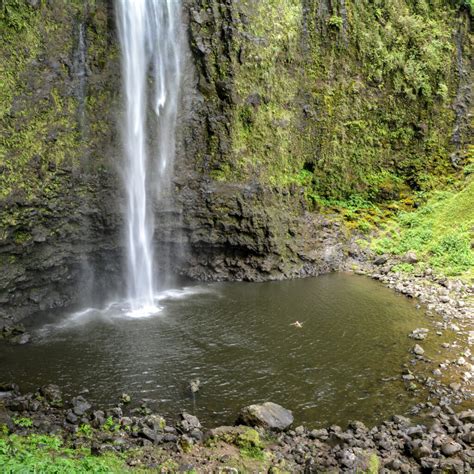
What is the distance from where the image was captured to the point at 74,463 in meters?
7.77

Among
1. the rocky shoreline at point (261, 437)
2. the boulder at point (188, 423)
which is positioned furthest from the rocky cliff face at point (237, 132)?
the boulder at point (188, 423)

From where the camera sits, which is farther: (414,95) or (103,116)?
(414,95)

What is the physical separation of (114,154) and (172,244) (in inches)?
189

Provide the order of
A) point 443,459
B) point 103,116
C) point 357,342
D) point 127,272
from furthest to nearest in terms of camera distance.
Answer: point 127,272 < point 103,116 < point 357,342 < point 443,459

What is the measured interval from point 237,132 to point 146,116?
436 cm

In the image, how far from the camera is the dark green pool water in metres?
11.7

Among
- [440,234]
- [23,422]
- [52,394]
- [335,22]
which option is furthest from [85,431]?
[335,22]

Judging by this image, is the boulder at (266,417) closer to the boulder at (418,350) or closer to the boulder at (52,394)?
the boulder at (52,394)

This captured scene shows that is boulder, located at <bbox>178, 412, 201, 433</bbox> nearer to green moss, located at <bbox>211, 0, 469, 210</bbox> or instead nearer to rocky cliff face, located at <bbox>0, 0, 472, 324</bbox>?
rocky cliff face, located at <bbox>0, 0, 472, 324</bbox>

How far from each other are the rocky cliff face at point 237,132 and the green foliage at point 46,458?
26.9 feet

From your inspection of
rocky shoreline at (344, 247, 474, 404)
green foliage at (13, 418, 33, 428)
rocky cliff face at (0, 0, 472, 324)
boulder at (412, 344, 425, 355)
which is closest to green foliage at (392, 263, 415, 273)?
rocky shoreline at (344, 247, 474, 404)

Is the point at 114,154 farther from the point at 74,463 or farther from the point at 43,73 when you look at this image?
the point at 74,463

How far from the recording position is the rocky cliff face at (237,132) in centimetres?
1630

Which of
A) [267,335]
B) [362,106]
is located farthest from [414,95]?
[267,335]
